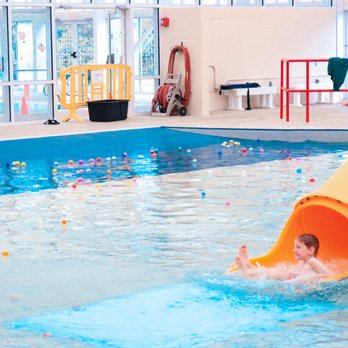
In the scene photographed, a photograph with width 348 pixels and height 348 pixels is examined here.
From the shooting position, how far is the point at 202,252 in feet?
23.1

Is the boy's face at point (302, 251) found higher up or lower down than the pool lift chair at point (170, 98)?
lower down

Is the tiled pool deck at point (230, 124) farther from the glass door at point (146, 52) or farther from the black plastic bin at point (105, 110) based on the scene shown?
the glass door at point (146, 52)

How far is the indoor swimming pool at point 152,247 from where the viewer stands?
5.16 metres

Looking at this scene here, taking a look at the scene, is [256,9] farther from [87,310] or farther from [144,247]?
[87,310]

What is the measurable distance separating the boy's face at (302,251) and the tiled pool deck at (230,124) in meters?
8.73

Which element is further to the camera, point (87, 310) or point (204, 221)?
point (204, 221)

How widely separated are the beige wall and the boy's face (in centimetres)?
1194

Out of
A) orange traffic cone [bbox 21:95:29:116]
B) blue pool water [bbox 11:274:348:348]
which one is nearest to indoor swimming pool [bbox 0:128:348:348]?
blue pool water [bbox 11:274:348:348]

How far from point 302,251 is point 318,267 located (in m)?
0.14

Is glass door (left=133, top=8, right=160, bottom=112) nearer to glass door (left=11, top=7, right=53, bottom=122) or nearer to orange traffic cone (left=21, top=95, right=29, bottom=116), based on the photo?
glass door (left=11, top=7, right=53, bottom=122)

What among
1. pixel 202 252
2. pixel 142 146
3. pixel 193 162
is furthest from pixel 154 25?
pixel 202 252

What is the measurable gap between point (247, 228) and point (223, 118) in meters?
9.25

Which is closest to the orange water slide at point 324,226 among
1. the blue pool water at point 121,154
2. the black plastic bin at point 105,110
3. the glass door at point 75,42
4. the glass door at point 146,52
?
the blue pool water at point 121,154

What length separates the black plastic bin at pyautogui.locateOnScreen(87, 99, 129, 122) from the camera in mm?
16797
